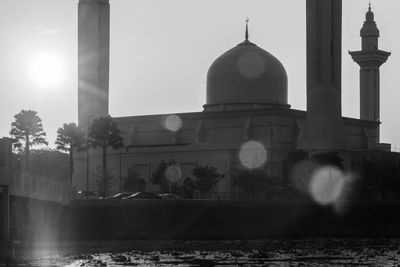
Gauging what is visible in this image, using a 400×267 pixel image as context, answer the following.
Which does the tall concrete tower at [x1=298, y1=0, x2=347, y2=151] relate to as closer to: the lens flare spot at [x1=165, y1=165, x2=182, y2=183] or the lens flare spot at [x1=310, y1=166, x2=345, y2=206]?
the lens flare spot at [x1=310, y1=166, x2=345, y2=206]

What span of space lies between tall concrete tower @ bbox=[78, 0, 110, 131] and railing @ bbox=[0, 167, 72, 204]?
171 feet

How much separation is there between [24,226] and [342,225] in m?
34.3

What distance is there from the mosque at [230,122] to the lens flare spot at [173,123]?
4.9 inches

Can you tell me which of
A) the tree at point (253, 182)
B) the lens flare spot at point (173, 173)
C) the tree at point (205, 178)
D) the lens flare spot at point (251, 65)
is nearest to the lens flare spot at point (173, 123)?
the lens flare spot at point (251, 65)

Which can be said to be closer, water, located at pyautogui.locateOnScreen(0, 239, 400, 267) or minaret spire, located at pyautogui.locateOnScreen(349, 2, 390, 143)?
water, located at pyautogui.locateOnScreen(0, 239, 400, 267)

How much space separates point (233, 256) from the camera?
63812 millimetres

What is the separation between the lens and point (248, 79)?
5655 inches

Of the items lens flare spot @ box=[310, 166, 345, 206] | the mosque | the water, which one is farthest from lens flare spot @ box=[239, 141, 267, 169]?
the water

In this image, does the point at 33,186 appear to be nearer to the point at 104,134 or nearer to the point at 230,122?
the point at 104,134

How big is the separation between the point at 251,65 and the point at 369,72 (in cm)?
3226

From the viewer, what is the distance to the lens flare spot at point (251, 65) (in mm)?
142625

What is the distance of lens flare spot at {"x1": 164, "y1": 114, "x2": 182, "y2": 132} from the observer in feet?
474

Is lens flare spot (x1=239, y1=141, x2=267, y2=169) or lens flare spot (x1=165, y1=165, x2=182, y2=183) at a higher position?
lens flare spot (x1=239, y1=141, x2=267, y2=169)

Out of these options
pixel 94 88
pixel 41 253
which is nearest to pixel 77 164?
pixel 94 88
